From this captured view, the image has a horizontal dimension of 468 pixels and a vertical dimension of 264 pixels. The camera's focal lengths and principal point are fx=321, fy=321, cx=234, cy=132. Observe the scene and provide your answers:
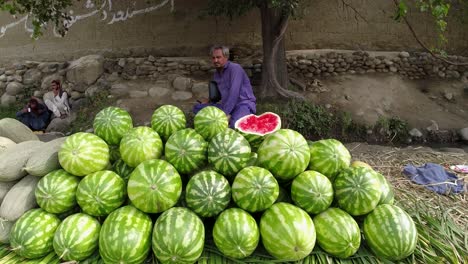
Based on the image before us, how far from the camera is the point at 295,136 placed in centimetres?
229

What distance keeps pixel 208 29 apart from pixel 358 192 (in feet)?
27.8

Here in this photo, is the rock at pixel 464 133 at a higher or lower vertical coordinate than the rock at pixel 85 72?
lower

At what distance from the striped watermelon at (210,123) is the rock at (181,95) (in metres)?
6.31

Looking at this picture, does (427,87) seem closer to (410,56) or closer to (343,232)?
(410,56)

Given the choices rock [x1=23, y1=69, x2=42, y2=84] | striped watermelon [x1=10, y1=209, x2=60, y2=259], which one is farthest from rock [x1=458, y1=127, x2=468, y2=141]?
rock [x1=23, y1=69, x2=42, y2=84]

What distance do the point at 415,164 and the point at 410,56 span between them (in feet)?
23.7

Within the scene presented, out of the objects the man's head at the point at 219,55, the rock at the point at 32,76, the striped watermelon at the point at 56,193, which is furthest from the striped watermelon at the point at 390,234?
the rock at the point at 32,76

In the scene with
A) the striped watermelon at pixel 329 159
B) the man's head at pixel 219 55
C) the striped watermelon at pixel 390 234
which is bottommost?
the striped watermelon at pixel 390 234

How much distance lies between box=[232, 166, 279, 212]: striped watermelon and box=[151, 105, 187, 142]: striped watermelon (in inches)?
30.3

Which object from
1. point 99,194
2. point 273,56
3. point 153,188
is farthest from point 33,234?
point 273,56

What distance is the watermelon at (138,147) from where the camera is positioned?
2295 mm

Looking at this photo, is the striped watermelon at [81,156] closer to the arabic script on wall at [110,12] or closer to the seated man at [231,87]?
the seated man at [231,87]

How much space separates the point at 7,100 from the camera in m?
10.3

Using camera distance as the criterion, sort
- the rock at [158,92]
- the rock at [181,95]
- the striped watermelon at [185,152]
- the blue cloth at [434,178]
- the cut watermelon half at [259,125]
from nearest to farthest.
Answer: the striped watermelon at [185,152]
the cut watermelon half at [259,125]
the blue cloth at [434,178]
the rock at [181,95]
the rock at [158,92]
